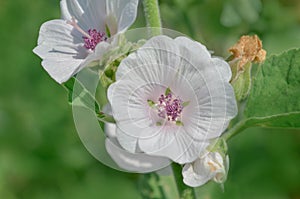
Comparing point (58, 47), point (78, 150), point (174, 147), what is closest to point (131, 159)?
point (174, 147)

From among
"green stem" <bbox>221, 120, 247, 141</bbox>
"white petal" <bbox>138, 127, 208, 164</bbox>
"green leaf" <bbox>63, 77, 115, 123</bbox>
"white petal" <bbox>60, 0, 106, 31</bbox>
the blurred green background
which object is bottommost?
the blurred green background

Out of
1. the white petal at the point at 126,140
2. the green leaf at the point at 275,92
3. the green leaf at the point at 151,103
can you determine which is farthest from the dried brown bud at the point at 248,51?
the white petal at the point at 126,140

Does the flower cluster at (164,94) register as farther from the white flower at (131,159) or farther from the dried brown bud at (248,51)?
the dried brown bud at (248,51)

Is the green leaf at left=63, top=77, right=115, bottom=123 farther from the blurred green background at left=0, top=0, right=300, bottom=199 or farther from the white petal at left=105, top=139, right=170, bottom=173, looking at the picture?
the blurred green background at left=0, top=0, right=300, bottom=199

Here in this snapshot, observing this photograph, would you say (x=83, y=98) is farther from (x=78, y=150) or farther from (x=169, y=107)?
(x=78, y=150)

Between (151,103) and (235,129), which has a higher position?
(151,103)

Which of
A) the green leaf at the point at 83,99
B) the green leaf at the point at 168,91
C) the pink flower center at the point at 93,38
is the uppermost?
the pink flower center at the point at 93,38

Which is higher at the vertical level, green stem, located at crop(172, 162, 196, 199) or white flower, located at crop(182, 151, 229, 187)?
white flower, located at crop(182, 151, 229, 187)

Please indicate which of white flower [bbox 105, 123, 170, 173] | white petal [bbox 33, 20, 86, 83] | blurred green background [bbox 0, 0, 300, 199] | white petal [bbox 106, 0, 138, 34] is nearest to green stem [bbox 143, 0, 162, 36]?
white petal [bbox 106, 0, 138, 34]
